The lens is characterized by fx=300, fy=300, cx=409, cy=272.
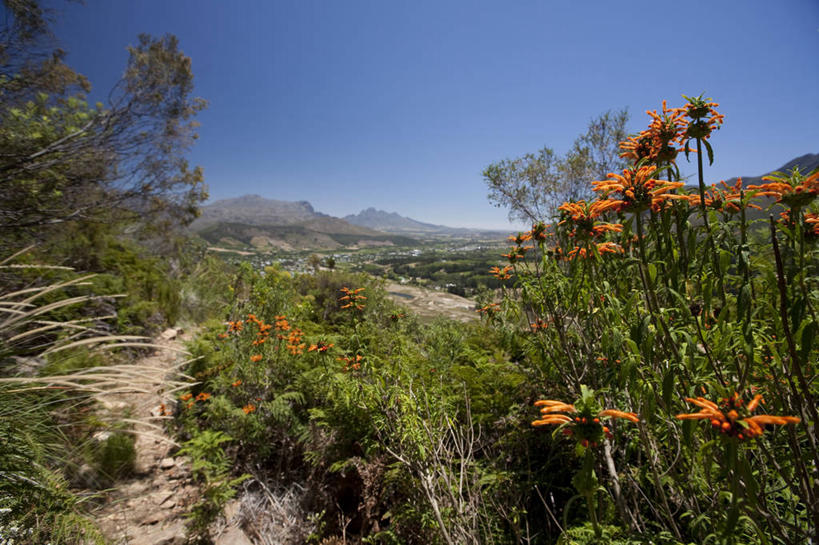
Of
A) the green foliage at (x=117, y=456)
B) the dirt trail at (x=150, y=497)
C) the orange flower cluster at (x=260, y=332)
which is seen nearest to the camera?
the dirt trail at (x=150, y=497)

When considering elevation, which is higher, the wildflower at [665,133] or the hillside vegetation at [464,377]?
the wildflower at [665,133]

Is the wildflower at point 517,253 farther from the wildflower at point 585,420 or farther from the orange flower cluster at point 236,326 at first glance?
the orange flower cluster at point 236,326

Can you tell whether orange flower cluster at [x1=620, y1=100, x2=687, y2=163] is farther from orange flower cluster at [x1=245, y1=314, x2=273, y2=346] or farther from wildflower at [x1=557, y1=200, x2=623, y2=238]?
orange flower cluster at [x1=245, y1=314, x2=273, y2=346]

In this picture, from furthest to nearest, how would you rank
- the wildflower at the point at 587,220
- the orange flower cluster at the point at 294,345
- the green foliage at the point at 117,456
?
the orange flower cluster at the point at 294,345, the green foliage at the point at 117,456, the wildflower at the point at 587,220

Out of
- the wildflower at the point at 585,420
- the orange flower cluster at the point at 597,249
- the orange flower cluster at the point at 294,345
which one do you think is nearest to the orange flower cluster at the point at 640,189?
the orange flower cluster at the point at 597,249

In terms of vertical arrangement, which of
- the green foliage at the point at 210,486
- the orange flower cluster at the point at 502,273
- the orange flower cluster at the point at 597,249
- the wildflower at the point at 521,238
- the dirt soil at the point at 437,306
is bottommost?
the dirt soil at the point at 437,306

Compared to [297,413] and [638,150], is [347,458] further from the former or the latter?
[638,150]

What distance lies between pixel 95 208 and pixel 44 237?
31.8 inches

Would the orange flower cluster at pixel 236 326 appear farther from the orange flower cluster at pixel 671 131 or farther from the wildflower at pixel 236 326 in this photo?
Result: the orange flower cluster at pixel 671 131

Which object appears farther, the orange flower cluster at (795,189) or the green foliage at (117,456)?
the green foliage at (117,456)

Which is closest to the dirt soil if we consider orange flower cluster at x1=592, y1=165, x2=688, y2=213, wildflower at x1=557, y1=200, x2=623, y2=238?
wildflower at x1=557, y1=200, x2=623, y2=238

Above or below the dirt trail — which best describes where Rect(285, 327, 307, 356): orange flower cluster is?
above

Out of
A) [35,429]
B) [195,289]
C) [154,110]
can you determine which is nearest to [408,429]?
[35,429]

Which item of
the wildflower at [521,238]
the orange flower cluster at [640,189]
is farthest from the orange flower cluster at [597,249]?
the wildflower at [521,238]
